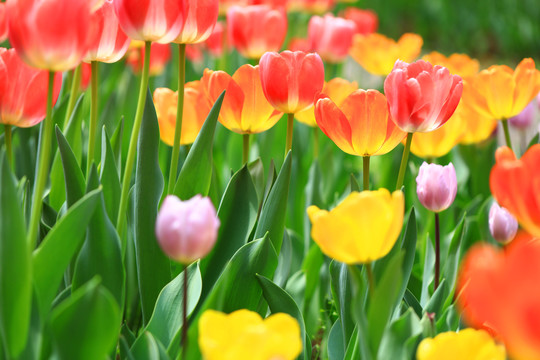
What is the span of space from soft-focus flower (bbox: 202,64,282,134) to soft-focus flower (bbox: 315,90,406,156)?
0.19 meters

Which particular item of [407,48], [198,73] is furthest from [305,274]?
[198,73]

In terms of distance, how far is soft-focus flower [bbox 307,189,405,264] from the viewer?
774 millimetres

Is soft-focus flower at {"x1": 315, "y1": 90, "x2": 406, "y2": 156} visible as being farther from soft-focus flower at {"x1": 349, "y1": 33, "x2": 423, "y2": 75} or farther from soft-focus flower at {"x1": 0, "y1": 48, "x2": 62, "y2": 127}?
soft-focus flower at {"x1": 349, "y1": 33, "x2": 423, "y2": 75}

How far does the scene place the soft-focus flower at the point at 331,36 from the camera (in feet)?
7.57

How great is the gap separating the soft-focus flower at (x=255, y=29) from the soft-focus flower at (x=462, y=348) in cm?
121

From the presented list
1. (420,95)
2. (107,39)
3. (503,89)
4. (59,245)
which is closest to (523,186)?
(420,95)

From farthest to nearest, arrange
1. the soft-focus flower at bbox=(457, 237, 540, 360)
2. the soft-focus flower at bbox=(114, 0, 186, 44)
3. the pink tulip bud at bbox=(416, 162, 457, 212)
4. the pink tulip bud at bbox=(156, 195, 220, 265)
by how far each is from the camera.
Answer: the pink tulip bud at bbox=(416, 162, 457, 212) < the soft-focus flower at bbox=(114, 0, 186, 44) < the pink tulip bud at bbox=(156, 195, 220, 265) < the soft-focus flower at bbox=(457, 237, 540, 360)

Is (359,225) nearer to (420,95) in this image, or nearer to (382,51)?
(420,95)

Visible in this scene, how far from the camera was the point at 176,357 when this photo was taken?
975 mm

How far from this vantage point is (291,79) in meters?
1.20

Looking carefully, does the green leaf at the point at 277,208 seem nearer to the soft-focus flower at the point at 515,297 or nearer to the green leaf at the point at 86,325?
the green leaf at the point at 86,325

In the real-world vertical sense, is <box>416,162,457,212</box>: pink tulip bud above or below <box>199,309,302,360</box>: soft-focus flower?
below

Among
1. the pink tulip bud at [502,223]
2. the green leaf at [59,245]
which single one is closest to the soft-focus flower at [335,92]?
the pink tulip bud at [502,223]

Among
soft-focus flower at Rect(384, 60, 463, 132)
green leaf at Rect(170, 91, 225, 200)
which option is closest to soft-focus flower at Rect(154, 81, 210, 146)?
green leaf at Rect(170, 91, 225, 200)
